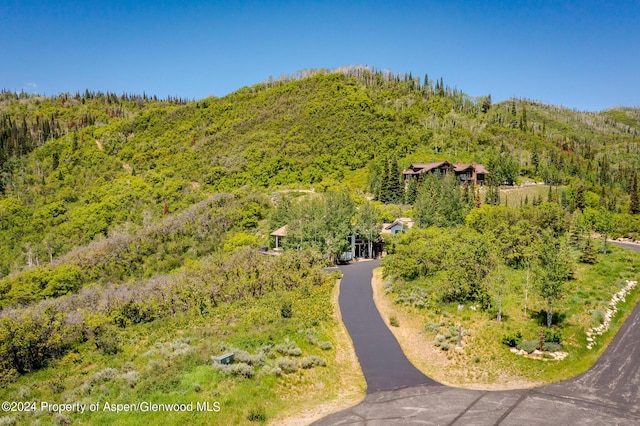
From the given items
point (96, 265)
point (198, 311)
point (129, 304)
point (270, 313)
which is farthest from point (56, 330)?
point (96, 265)

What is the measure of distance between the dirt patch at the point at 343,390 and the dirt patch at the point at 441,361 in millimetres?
3548

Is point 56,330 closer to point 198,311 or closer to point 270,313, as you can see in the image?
point 198,311

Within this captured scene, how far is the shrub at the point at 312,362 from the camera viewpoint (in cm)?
2405

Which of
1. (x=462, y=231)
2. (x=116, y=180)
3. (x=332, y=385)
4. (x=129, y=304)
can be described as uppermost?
(x=116, y=180)

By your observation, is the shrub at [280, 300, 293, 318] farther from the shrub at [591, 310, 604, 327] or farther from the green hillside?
the shrub at [591, 310, 604, 327]

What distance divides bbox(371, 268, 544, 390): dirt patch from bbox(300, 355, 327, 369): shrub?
543 cm

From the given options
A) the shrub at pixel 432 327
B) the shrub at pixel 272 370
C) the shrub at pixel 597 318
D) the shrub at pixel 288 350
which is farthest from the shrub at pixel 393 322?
the shrub at pixel 597 318

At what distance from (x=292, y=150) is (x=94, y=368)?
327ft

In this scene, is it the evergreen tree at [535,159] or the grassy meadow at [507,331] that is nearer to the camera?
the grassy meadow at [507,331]

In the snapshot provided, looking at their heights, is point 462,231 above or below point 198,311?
above

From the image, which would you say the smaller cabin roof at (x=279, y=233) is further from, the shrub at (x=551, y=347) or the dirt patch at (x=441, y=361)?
the shrub at (x=551, y=347)

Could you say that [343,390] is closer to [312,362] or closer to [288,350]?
[312,362]

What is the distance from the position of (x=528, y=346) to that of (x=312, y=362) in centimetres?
1319

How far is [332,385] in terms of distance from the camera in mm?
22984
